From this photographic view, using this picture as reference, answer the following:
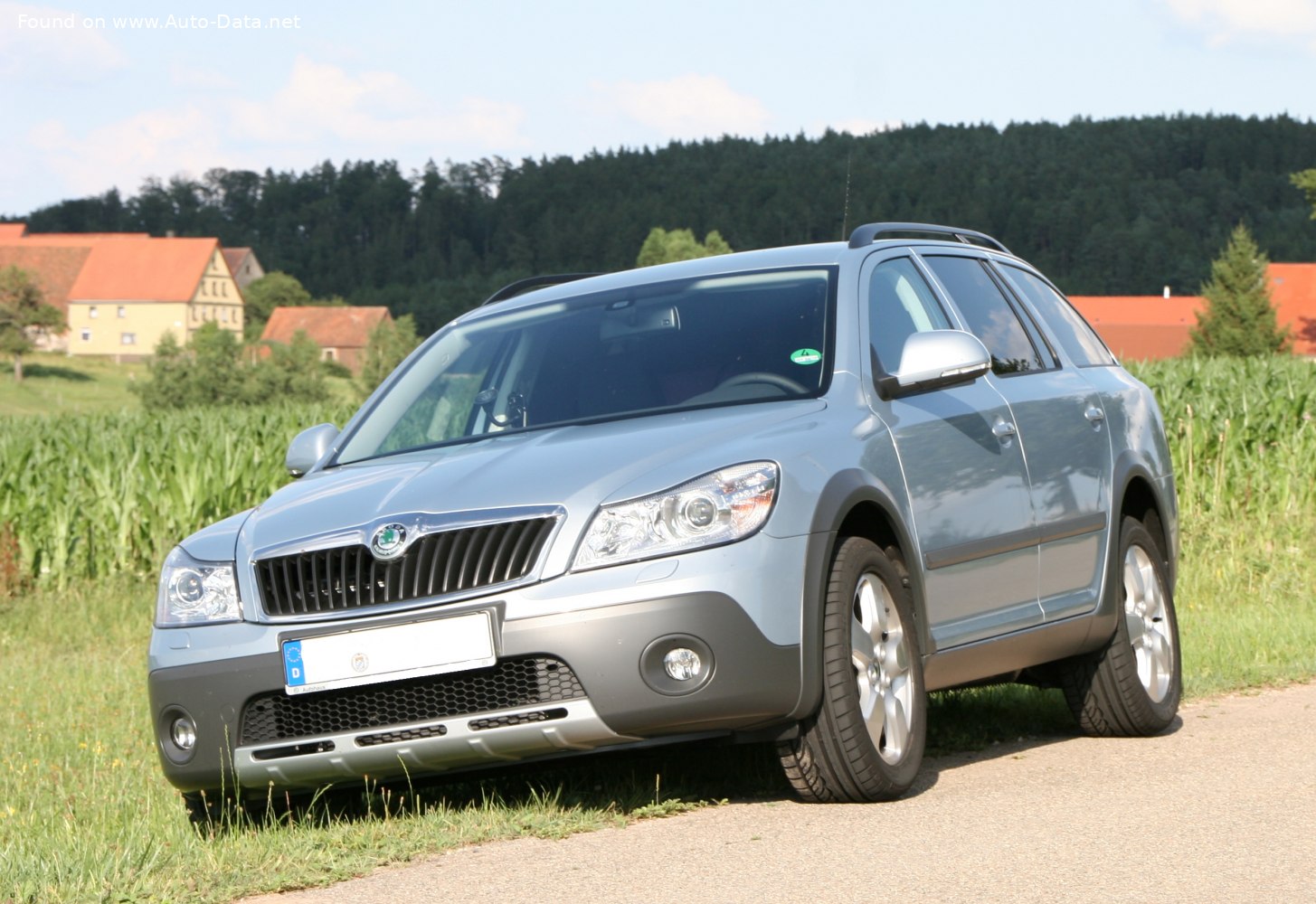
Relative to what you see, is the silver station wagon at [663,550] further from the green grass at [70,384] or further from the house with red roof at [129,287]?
the house with red roof at [129,287]

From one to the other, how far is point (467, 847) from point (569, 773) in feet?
4.28

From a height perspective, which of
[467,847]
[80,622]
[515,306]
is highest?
[515,306]

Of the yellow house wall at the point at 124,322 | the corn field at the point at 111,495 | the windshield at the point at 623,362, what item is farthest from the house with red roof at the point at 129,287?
the windshield at the point at 623,362

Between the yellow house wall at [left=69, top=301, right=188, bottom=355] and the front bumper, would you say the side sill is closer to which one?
the front bumper

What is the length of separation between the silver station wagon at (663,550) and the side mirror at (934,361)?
1cm

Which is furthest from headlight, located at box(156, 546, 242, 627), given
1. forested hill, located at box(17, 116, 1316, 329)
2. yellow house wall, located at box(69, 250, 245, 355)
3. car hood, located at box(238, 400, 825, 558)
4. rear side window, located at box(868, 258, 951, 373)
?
yellow house wall, located at box(69, 250, 245, 355)

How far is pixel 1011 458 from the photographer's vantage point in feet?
21.6

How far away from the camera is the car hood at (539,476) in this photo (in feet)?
16.5

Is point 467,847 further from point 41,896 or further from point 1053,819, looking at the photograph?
point 1053,819

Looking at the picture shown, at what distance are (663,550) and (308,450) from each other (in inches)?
86.2

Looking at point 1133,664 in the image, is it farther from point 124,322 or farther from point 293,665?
point 124,322

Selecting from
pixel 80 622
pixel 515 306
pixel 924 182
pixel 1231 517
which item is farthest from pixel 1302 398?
pixel 924 182

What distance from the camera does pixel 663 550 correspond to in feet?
16.2

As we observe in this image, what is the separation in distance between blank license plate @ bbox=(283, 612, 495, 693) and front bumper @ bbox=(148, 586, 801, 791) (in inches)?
1.6
